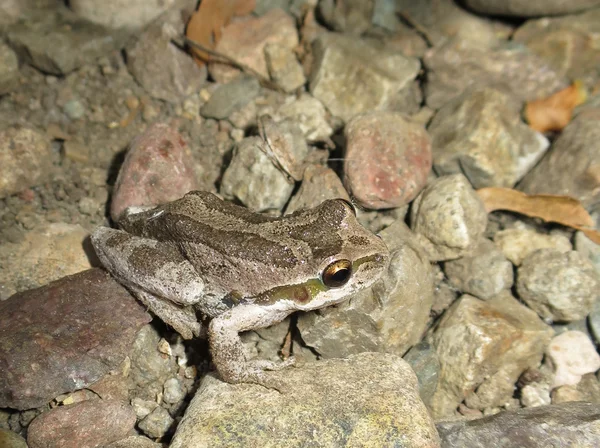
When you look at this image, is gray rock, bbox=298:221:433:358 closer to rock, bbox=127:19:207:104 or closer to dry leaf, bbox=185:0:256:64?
rock, bbox=127:19:207:104

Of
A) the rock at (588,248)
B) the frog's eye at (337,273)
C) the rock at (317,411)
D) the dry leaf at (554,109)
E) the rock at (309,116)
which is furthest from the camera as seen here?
the dry leaf at (554,109)

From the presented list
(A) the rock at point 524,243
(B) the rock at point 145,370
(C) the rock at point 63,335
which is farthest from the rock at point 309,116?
(B) the rock at point 145,370

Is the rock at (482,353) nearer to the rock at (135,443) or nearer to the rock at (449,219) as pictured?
the rock at (449,219)

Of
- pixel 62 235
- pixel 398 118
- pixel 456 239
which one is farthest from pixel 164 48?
pixel 456 239

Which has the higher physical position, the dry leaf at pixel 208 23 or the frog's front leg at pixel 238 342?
the dry leaf at pixel 208 23

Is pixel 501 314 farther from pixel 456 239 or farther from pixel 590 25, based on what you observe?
pixel 590 25

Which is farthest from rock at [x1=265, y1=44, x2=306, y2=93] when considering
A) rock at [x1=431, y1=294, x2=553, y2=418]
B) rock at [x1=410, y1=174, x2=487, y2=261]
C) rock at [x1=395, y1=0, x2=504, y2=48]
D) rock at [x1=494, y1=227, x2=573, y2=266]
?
rock at [x1=431, y1=294, x2=553, y2=418]

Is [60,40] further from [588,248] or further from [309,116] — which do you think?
[588,248]
